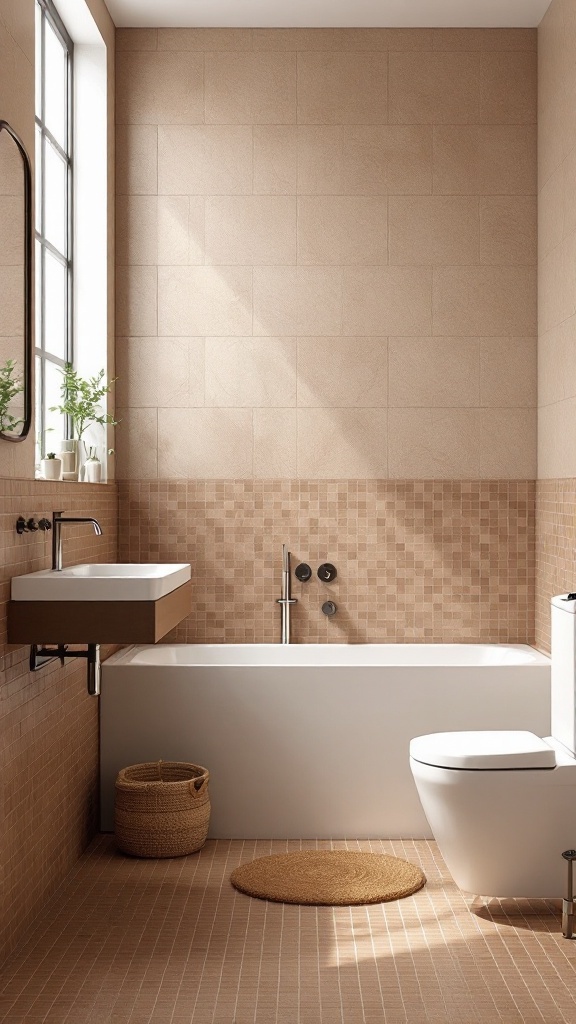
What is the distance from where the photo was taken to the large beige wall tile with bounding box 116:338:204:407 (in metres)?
4.73

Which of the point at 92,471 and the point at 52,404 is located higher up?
the point at 52,404

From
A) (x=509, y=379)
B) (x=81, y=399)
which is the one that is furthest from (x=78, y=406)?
(x=509, y=379)

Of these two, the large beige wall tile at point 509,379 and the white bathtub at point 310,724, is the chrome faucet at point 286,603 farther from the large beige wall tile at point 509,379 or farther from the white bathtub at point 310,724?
the large beige wall tile at point 509,379

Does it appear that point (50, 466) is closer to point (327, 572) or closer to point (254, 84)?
point (327, 572)

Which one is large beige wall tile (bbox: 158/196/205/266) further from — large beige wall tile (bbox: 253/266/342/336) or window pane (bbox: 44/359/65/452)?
window pane (bbox: 44/359/65/452)

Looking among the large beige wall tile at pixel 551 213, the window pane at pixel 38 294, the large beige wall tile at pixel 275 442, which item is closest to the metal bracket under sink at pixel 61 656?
the window pane at pixel 38 294

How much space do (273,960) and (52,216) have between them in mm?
2934

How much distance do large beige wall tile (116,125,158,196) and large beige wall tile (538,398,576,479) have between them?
197 cm

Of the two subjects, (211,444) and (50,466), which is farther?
(211,444)

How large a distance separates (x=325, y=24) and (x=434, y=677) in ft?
9.26

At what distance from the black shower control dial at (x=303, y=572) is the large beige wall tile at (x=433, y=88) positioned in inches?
77.7

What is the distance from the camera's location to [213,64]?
4707 millimetres

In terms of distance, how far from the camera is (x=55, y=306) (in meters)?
4.40

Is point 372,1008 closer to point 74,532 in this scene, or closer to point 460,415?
point 74,532
